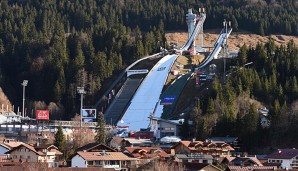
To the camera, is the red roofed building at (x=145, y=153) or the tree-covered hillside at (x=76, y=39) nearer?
the red roofed building at (x=145, y=153)

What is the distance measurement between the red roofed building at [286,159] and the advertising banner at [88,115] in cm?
2960

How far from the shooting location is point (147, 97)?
92438 mm

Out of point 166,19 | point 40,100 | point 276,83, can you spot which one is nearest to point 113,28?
point 40,100

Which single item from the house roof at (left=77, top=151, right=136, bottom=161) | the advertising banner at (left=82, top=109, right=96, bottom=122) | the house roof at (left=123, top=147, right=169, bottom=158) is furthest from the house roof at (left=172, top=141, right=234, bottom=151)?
the advertising banner at (left=82, top=109, right=96, bottom=122)

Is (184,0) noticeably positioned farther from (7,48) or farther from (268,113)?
(268,113)

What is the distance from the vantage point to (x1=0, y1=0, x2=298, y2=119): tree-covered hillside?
9888 cm

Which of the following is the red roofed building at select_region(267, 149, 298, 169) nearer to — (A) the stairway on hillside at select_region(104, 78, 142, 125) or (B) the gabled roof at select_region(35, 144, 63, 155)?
(B) the gabled roof at select_region(35, 144, 63, 155)

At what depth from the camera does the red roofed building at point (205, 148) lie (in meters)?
65.5

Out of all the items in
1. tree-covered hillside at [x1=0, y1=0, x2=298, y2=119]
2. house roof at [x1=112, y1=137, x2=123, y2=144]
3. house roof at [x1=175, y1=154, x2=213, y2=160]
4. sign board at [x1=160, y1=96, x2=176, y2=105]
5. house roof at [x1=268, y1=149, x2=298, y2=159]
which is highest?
tree-covered hillside at [x1=0, y1=0, x2=298, y2=119]

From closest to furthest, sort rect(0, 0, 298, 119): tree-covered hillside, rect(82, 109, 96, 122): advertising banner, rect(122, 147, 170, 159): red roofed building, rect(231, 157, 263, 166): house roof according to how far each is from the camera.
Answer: rect(231, 157, 263, 166): house roof, rect(122, 147, 170, 159): red roofed building, rect(82, 109, 96, 122): advertising banner, rect(0, 0, 298, 119): tree-covered hillside

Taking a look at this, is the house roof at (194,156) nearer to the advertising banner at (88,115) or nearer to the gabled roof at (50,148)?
the gabled roof at (50,148)

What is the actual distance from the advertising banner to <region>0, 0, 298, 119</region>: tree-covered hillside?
319 inches

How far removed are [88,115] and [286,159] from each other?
106 feet

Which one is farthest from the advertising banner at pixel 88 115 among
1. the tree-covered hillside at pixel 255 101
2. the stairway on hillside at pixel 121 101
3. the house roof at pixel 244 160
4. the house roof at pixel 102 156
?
the house roof at pixel 244 160
